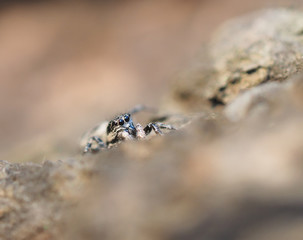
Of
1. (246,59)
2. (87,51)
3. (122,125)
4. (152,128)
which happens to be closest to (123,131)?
(122,125)

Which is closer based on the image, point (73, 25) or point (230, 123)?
point (230, 123)

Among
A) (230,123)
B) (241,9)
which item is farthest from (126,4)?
(230,123)

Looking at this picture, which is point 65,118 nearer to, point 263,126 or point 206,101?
point 206,101

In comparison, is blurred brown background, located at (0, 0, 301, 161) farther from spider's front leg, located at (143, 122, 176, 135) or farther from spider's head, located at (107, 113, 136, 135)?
spider's front leg, located at (143, 122, 176, 135)

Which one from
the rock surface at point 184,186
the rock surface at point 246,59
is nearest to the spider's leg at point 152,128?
the rock surface at point 184,186

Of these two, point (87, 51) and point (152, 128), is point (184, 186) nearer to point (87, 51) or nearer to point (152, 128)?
point (152, 128)

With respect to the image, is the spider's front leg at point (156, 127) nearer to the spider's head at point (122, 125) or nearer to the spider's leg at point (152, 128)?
the spider's leg at point (152, 128)

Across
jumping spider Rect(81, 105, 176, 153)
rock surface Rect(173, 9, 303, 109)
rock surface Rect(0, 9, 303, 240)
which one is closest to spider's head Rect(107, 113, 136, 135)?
jumping spider Rect(81, 105, 176, 153)

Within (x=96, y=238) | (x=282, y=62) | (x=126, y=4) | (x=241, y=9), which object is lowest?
(x=96, y=238)
